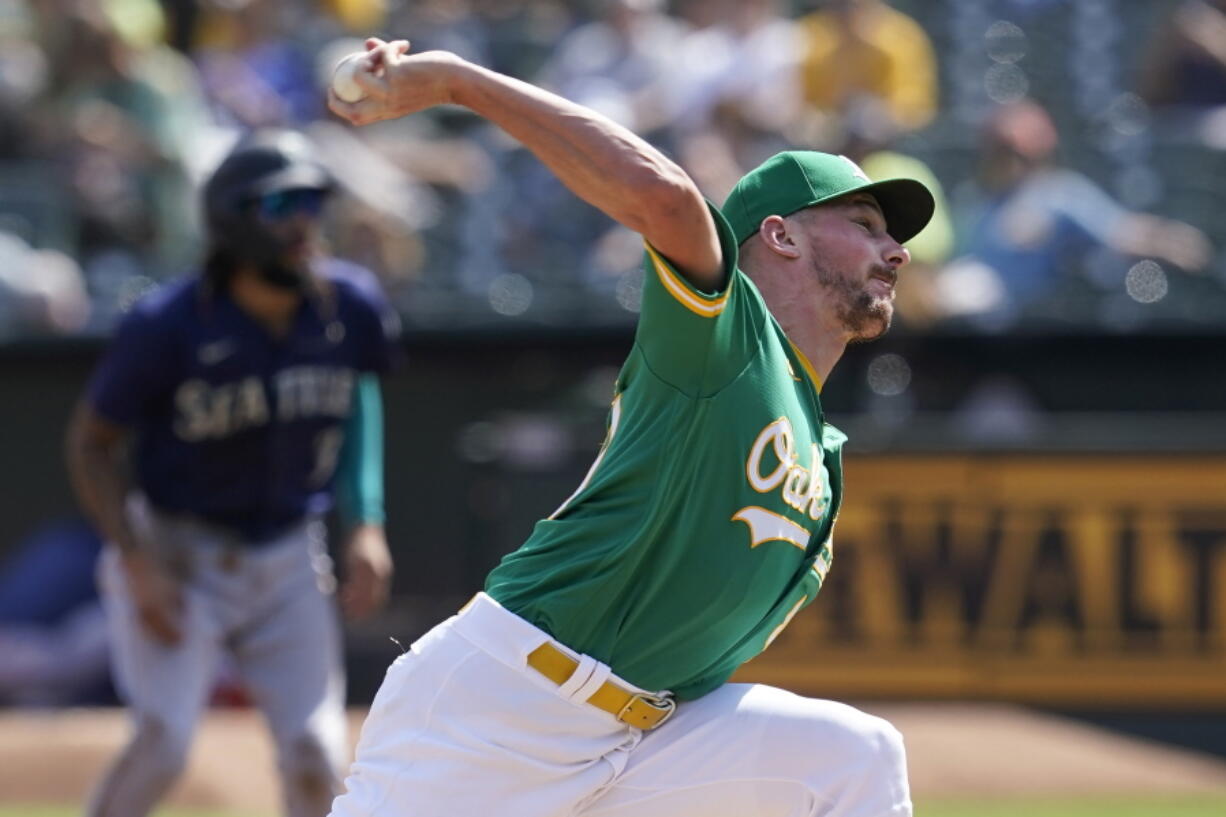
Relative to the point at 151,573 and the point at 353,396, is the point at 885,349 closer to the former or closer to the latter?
the point at 353,396

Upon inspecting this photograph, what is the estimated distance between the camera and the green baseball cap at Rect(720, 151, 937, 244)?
11.8ft

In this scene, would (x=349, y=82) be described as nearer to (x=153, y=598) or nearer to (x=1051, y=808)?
(x=153, y=598)

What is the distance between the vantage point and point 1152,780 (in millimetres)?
8094

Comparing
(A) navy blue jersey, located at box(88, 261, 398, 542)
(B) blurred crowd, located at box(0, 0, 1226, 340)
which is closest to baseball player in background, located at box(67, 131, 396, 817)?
(A) navy blue jersey, located at box(88, 261, 398, 542)

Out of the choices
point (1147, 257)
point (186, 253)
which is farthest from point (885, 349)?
point (186, 253)

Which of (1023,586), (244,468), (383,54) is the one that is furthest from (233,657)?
(1023,586)

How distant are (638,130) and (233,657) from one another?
18.2ft

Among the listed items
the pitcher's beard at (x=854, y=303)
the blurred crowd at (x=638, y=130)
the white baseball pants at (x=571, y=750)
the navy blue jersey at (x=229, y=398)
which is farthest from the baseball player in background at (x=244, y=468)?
the blurred crowd at (x=638, y=130)

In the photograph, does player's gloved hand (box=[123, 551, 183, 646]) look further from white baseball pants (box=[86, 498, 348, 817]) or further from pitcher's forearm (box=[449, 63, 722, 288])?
pitcher's forearm (box=[449, 63, 722, 288])

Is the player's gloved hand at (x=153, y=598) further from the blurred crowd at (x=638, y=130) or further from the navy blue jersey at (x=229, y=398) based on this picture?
the blurred crowd at (x=638, y=130)

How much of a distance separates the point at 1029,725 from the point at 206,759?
11.9 feet

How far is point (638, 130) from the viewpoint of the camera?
10.4 metres

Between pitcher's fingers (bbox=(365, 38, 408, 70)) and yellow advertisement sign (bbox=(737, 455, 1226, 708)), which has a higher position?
pitcher's fingers (bbox=(365, 38, 408, 70))

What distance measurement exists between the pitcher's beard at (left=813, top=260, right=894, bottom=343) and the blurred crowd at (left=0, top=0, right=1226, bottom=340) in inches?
229
